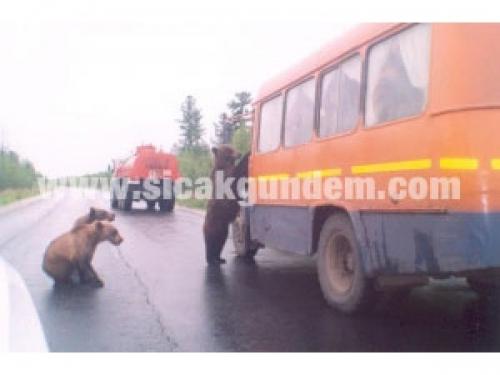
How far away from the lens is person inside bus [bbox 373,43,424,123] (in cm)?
502

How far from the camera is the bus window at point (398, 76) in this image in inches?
194

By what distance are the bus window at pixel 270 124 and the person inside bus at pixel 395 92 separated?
2.01 meters

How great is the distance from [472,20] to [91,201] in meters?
3.08

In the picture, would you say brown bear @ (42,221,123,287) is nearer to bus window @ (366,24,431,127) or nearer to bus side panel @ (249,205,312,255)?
bus side panel @ (249,205,312,255)

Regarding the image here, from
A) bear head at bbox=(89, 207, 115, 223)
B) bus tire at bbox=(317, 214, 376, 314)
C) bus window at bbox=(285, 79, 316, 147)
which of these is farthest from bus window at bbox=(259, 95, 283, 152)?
bear head at bbox=(89, 207, 115, 223)

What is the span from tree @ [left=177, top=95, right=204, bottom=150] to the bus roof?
88 centimetres

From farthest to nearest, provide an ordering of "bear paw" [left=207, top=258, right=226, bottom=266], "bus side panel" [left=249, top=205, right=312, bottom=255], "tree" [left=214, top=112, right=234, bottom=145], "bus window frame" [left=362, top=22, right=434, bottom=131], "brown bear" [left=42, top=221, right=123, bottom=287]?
"bear paw" [left=207, top=258, right=226, bottom=266] → "bus side panel" [left=249, top=205, right=312, bottom=255] → "brown bear" [left=42, top=221, right=123, bottom=287] → "tree" [left=214, top=112, right=234, bottom=145] → "bus window frame" [left=362, top=22, right=434, bottom=131]

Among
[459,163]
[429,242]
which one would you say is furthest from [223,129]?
[459,163]

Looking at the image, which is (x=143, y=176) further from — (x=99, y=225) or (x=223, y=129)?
(x=223, y=129)

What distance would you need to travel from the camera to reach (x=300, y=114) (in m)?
6.89

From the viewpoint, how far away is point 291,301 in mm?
6496

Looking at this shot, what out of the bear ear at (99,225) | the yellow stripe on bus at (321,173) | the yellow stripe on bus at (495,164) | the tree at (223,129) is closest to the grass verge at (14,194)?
the bear ear at (99,225)
